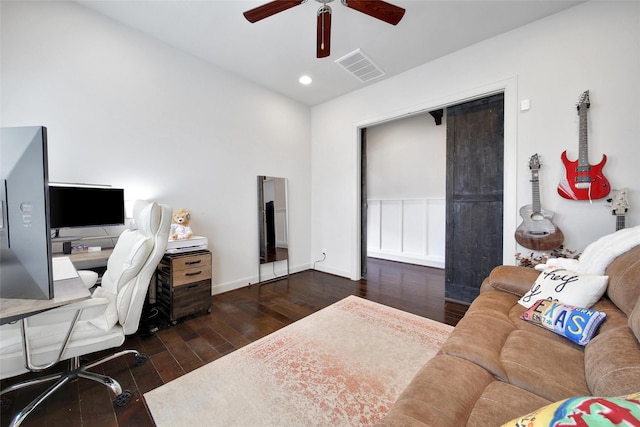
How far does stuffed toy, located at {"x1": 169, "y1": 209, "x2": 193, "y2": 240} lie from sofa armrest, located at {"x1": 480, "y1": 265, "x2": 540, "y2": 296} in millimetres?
2855

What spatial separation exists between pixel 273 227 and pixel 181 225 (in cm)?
140

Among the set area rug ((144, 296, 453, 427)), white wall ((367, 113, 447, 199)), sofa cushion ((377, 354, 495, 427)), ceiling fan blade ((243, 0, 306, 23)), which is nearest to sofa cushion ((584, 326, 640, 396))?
sofa cushion ((377, 354, 495, 427))

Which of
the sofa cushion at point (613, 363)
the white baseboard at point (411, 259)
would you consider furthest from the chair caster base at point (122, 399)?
the white baseboard at point (411, 259)

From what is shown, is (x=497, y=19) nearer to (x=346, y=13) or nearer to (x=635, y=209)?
(x=346, y=13)

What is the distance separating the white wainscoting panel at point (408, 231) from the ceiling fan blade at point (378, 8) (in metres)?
3.40

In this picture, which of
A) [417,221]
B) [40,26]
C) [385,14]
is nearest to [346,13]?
[385,14]

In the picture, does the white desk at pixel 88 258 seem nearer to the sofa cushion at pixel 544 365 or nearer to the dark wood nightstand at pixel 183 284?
the dark wood nightstand at pixel 183 284

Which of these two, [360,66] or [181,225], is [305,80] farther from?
[181,225]

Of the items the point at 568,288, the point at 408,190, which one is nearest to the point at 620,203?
the point at 568,288

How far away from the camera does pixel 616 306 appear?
3.98 feet

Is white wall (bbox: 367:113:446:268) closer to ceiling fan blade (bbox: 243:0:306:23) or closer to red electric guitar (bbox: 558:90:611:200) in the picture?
red electric guitar (bbox: 558:90:611:200)

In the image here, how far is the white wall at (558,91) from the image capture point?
1919 mm

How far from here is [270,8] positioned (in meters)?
1.79

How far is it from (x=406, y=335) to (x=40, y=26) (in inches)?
161
